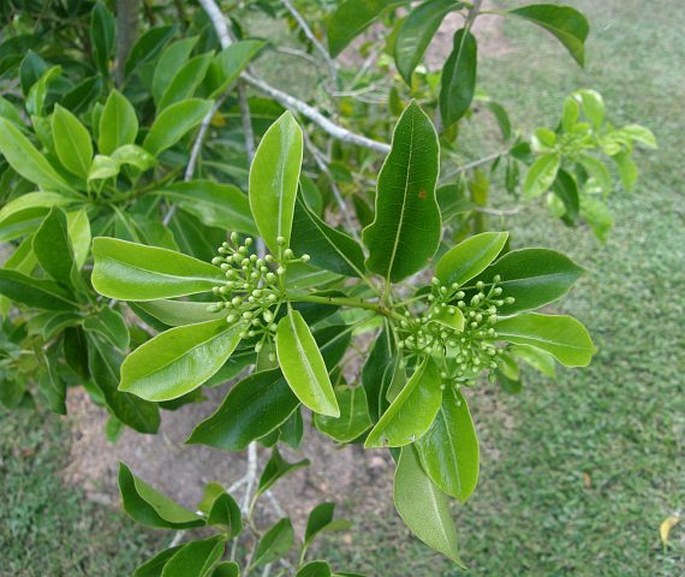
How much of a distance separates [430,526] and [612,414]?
229cm

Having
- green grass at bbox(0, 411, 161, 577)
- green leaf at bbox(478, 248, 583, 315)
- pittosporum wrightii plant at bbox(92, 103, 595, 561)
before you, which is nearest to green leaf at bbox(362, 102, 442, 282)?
pittosporum wrightii plant at bbox(92, 103, 595, 561)

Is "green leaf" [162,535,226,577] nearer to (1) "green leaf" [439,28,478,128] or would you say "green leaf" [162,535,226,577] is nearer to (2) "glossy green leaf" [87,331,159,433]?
(2) "glossy green leaf" [87,331,159,433]

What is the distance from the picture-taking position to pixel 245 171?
164 cm

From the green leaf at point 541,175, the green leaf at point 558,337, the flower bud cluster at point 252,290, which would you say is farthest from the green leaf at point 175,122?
the green leaf at point 541,175

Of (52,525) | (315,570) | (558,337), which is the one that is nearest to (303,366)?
(558,337)

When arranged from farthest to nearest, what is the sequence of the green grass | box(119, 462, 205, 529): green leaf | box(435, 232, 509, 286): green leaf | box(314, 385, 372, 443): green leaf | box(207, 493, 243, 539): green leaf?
the green grass
box(207, 493, 243, 539): green leaf
box(119, 462, 205, 529): green leaf
box(314, 385, 372, 443): green leaf
box(435, 232, 509, 286): green leaf

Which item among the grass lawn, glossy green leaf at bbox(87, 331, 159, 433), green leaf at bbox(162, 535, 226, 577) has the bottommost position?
the grass lawn

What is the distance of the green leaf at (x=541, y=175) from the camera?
1.88 meters

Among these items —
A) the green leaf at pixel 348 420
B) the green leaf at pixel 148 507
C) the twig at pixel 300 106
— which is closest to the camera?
the green leaf at pixel 348 420

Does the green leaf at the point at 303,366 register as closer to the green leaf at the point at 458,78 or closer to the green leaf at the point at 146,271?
the green leaf at the point at 146,271

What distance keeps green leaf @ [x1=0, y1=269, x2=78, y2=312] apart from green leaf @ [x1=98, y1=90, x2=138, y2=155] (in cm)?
30

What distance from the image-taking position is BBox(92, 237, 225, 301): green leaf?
2.71 feet

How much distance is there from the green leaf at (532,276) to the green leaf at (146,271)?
38cm

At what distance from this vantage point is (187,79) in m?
1.38
